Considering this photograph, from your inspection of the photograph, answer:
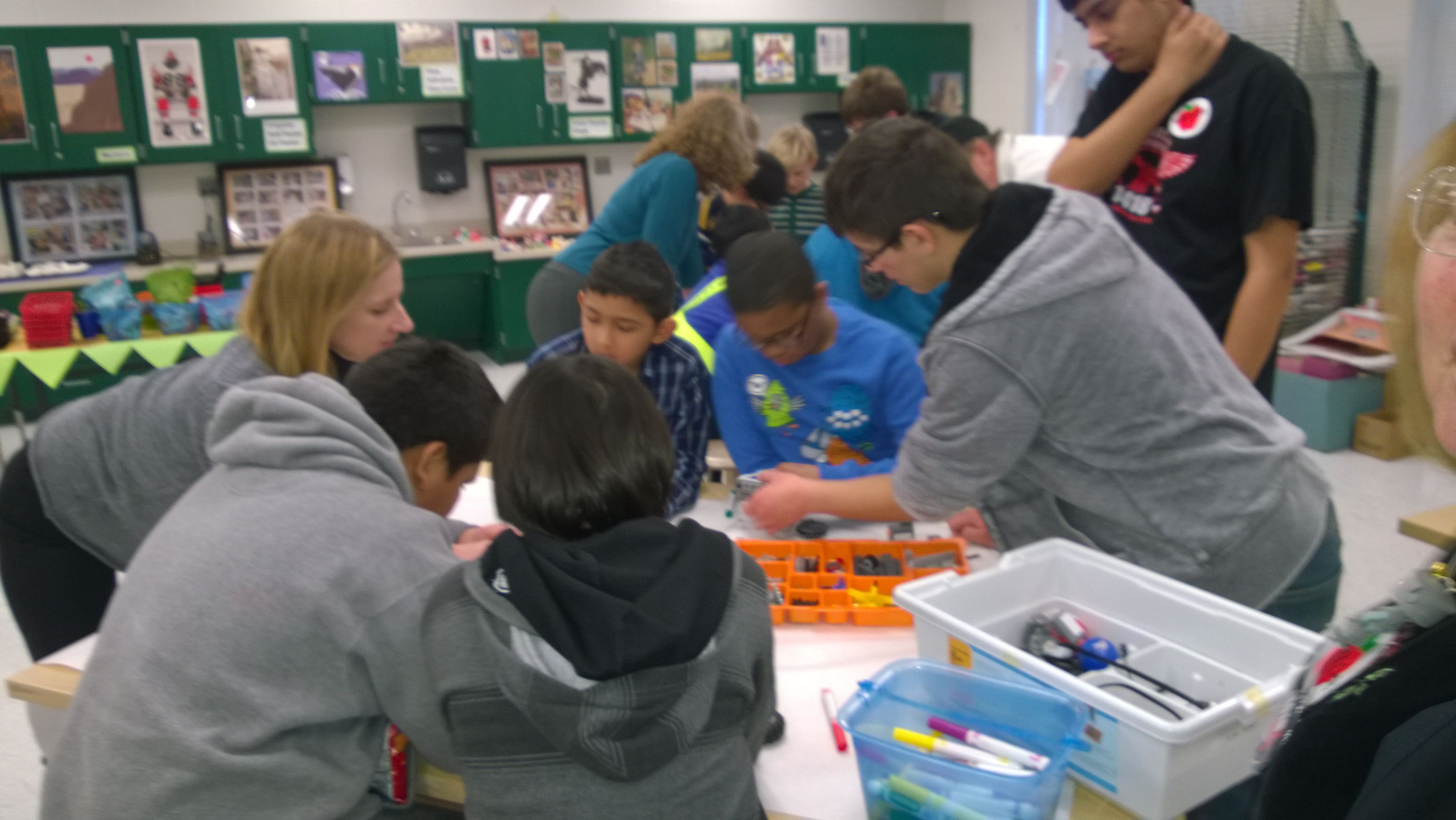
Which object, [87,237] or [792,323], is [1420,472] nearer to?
[792,323]

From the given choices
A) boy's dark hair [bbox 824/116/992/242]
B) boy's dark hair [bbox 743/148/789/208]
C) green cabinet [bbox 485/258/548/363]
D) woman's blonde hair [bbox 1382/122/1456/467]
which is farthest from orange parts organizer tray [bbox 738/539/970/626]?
green cabinet [bbox 485/258/548/363]

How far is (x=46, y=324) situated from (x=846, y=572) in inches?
144

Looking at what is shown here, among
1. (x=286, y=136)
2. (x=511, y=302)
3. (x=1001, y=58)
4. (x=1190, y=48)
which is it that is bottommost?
(x=511, y=302)

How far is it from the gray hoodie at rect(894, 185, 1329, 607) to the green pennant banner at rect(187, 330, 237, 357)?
11.9ft

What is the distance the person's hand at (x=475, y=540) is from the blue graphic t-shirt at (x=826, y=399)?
26.2 inches

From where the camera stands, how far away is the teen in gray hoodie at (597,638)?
1021 millimetres

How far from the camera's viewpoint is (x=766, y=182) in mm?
4051

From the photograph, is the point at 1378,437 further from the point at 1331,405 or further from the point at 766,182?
the point at 766,182

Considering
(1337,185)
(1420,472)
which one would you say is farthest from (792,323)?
(1337,185)

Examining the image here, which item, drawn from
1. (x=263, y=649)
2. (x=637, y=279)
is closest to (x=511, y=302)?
(x=637, y=279)

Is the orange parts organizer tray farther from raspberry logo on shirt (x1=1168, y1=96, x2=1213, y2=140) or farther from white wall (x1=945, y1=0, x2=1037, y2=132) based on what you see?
white wall (x1=945, y1=0, x2=1037, y2=132)

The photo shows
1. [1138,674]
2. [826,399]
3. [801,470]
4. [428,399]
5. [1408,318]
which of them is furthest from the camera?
[826,399]

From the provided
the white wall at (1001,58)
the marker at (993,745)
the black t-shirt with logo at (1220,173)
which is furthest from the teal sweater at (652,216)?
the white wall at (1001,58)

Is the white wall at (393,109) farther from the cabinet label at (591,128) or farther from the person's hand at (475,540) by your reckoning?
the person's hand at (475,540)
